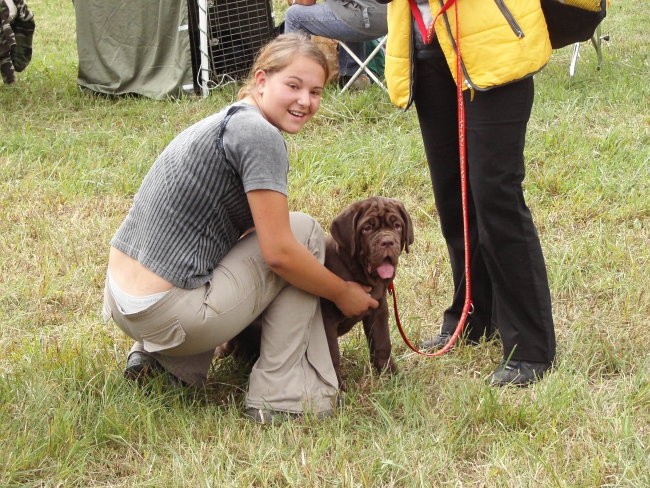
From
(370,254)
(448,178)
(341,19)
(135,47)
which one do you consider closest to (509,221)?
(448,178)

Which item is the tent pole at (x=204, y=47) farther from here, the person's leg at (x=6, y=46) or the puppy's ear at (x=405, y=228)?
the puppy's ear at (x=405, y=228)

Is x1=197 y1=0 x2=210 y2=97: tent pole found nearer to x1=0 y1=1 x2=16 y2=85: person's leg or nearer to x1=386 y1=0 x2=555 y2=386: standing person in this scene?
x1=0 y1=1 x2=16 y2=85: person's leg

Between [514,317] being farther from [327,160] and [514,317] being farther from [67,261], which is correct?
[327,160]

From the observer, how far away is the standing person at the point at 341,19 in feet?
23.4

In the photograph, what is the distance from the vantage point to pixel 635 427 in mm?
3068

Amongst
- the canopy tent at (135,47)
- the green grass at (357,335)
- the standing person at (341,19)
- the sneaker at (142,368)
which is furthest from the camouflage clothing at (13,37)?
the sneaker at (142,368)

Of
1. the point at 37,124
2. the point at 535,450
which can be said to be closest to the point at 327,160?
the point at 37,124

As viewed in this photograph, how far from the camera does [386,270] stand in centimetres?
329

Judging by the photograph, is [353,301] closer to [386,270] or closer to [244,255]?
[386,270]

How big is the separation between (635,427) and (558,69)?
578 centimetres

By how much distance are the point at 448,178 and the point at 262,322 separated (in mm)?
898

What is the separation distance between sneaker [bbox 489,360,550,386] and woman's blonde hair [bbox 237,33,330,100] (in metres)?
1.22

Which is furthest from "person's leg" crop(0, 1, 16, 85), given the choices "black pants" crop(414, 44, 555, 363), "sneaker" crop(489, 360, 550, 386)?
"sneaker" crop(489, 360, 550, 386)

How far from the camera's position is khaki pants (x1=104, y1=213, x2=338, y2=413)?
3.09m
